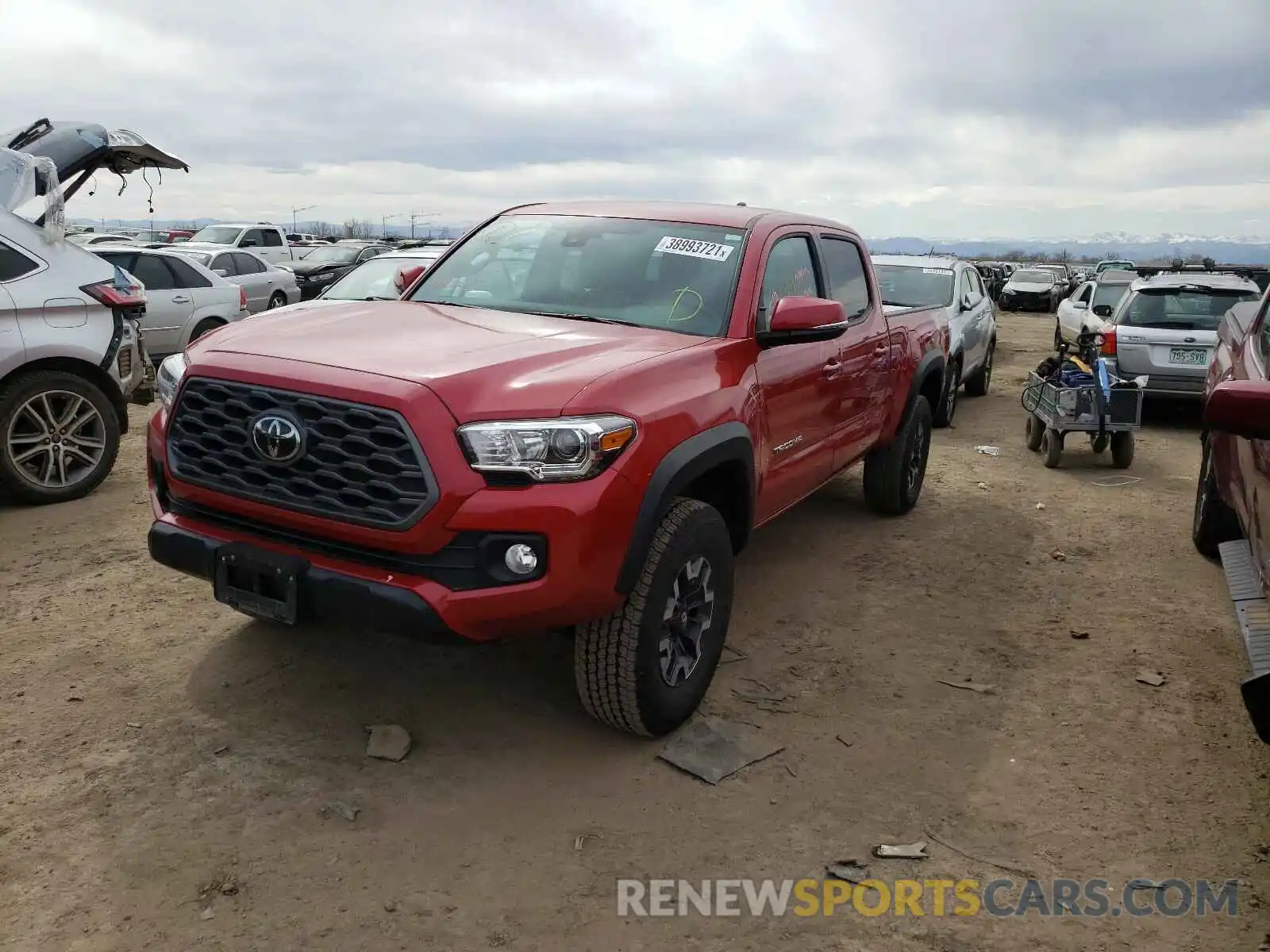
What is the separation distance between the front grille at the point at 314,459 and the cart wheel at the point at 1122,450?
7.32 meters

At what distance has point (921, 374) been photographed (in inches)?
250

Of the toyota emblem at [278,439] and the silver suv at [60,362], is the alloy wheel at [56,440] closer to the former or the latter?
the silver suv at [60,362]

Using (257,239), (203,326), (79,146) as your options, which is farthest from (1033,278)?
(79,146)

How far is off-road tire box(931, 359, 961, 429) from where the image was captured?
1022cm

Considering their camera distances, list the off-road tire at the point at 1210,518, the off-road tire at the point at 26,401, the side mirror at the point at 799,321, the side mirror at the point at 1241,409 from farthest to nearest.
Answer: the off-road tire at the point at 26,401 → the off-road tire at the point at 1210,518 → the side mirror at the point at 799,321 → the side mirror at the point at 1241,409

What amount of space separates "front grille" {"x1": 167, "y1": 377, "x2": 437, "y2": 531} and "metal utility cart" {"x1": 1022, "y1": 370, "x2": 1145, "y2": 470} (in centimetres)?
678

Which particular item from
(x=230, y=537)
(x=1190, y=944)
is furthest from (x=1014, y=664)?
(x=230, y=537)

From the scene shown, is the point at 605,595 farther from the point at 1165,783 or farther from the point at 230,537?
the point at 1165,783

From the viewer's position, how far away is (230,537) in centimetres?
324

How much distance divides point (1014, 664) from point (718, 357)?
2.02 meters

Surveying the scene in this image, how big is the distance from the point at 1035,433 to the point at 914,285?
2.58m

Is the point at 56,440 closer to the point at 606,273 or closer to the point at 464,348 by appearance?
the point at 606,273

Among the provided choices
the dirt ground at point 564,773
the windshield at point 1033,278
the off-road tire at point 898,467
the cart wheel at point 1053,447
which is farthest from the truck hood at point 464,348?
the windshield at point 1033,278

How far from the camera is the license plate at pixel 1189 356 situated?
991cm
